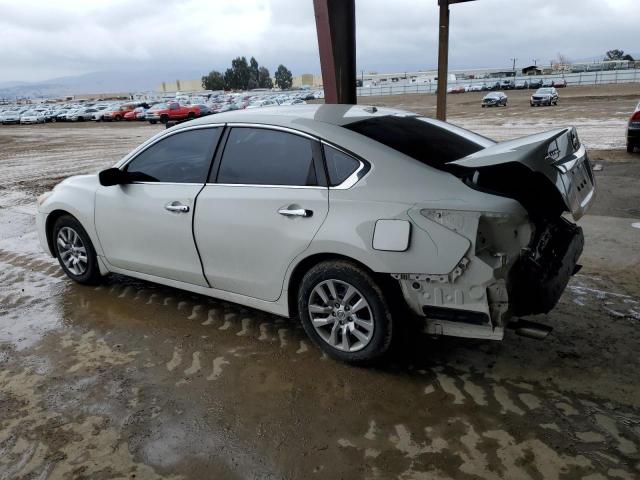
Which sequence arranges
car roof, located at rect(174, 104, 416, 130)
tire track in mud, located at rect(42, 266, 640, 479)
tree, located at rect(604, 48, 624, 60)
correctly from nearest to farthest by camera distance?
tire track in mud, located at rect(42, 266, 640, 479) < car roof, located at rect(174, 104, 416, 130) < tree, located at rect(604, 48, 624, 60)

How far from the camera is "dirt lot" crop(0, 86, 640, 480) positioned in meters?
2.60

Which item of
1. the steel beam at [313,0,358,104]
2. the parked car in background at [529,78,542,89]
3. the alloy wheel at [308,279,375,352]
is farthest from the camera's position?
the parked car in background at [529,78,542,89]

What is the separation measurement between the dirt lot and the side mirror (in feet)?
3.48

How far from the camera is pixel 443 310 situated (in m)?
3.02

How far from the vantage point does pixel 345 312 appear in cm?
334

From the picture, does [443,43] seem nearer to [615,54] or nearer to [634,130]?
[634,130]

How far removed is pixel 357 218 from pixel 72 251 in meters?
3.17

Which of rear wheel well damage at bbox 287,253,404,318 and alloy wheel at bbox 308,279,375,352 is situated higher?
rear wheel well damage at bbox 287,253,404,318

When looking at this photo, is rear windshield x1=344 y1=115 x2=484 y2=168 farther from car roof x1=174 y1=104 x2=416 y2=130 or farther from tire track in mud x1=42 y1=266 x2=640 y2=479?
tire track in mud x1=42 y1=266 x2=640 y2=479

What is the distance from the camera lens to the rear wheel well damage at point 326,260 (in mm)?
3135

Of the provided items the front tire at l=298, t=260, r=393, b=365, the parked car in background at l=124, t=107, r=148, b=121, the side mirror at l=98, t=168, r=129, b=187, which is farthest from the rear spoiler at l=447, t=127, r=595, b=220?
the parked car in background at l=124, t=107, r=148, b=121

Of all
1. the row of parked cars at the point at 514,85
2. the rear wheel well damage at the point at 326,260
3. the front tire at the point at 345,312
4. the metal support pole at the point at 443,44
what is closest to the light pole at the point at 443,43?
the metal support pole at the point at 443,44

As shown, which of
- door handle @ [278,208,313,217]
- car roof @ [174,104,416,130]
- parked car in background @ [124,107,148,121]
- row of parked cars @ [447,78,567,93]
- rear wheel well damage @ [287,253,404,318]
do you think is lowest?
row of parked cars @ [447,78,567,93]

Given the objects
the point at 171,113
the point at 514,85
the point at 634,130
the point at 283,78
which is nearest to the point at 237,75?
the point at 283,78
